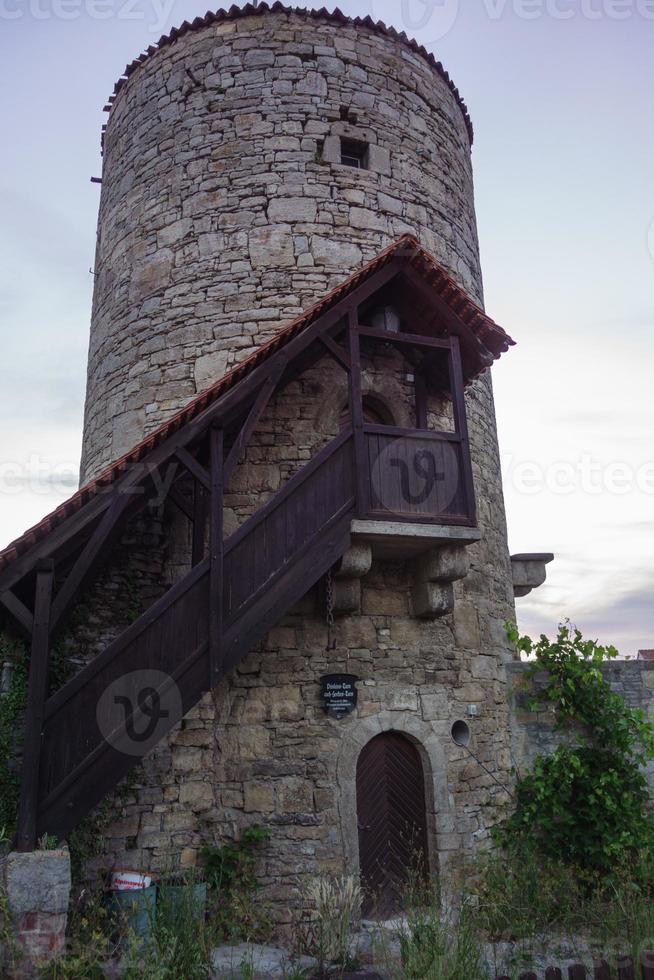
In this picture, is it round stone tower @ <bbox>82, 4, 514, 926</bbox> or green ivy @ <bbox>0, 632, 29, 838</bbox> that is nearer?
green ivy @ <bbox>0, 632, 29, 838</bbox>

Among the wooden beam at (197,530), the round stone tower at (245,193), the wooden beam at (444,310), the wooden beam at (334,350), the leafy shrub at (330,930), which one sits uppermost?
the round stone tower at (245,193)

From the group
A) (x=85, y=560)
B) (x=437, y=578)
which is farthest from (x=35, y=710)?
(x=437, y=578)

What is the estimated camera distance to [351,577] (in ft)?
21.1

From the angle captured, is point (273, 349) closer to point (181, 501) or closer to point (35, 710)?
point (181, 501)

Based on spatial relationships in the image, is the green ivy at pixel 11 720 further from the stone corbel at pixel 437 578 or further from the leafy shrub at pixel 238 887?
the stone corbel at pixel 437 578

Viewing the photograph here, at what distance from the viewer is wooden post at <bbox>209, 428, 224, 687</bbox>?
548cm

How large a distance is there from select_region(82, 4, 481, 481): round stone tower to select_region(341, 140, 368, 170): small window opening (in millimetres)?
17

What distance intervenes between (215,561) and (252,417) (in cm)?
121

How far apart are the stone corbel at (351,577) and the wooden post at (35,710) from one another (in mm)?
2429

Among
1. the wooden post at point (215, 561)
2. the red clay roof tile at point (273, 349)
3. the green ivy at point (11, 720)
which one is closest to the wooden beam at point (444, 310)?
the red clay roof tile at point (273, 349)

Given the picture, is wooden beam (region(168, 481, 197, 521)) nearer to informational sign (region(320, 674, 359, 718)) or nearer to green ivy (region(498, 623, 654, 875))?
informational sign (region(320, 674, 359, 718))

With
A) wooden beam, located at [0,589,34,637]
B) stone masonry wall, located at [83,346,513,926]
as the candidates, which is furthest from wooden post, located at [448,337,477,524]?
wooden beam, located at [0,589,34,637]

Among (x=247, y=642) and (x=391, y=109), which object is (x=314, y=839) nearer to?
(x=247, y=642)

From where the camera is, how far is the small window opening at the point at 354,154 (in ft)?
28.2
